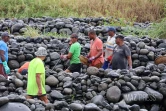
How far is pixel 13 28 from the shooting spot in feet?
53.6

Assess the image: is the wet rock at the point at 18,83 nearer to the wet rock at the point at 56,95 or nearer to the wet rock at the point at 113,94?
the wet rock at the point at 56,95

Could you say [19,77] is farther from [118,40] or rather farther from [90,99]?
[118,40]

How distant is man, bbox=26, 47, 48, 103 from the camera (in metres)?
7.91

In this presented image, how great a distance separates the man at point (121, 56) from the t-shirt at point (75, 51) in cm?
104

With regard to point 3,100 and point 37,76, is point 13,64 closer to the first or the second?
point 37,76

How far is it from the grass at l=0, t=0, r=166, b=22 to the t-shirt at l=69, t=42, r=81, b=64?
10.3m

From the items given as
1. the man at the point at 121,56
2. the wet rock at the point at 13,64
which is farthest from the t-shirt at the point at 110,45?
the wet rock at the point at 13,64

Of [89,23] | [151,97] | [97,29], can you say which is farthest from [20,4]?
[151,97]

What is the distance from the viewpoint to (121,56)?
10.4 meters

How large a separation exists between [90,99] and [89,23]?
→ 9.53m

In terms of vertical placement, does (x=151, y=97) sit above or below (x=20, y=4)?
below

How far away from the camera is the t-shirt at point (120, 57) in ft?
33.7

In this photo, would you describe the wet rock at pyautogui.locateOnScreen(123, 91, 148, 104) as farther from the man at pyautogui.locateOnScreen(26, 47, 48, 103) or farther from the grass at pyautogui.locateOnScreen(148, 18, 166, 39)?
the grass at pyautogui.locateOnScreen(148, 18, 166, 39)

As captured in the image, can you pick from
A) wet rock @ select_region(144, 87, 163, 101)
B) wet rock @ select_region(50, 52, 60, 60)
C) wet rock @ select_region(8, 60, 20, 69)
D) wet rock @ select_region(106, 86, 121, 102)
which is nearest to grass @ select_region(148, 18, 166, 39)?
wet rock @ select_region(50, 52, 60, 60)
